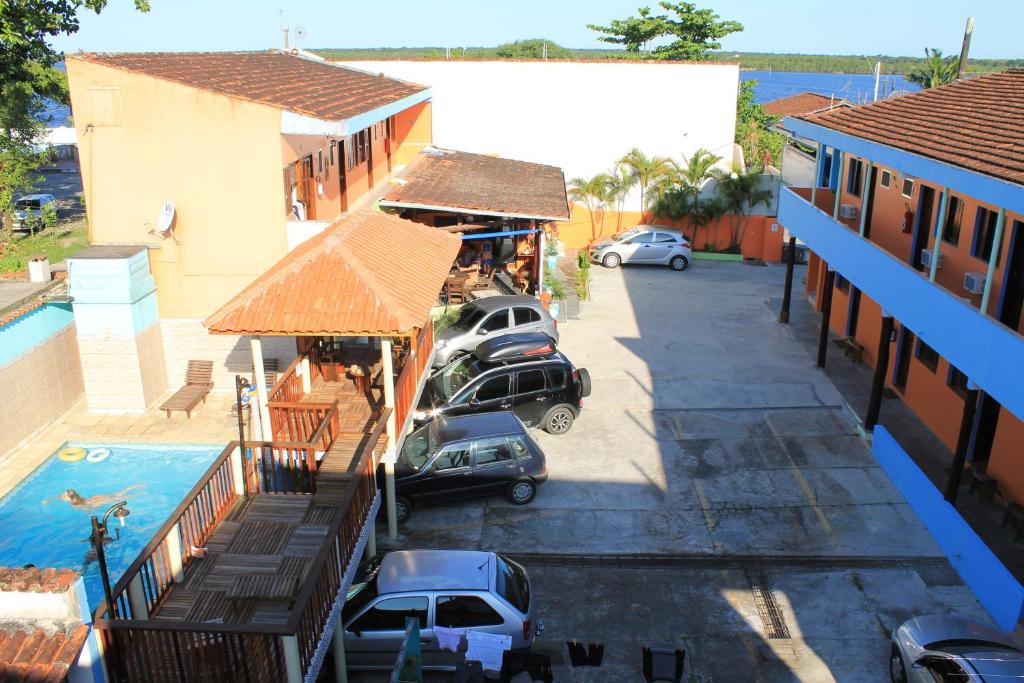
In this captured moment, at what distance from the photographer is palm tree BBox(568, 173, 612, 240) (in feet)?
105

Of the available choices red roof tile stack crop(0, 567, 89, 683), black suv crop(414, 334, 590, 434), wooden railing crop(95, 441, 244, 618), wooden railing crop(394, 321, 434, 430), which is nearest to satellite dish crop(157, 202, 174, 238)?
wooden railing crop(394, 321, 434, 430)

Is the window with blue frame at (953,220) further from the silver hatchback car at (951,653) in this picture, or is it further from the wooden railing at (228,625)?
the wooden railing at (228,625)

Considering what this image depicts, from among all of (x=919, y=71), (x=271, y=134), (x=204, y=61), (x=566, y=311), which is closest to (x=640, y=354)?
(x=566, y=311)

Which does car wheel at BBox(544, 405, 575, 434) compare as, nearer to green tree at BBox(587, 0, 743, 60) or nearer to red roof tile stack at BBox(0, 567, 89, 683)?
red roof tile stack at BBox(0, 567, 89, 683)

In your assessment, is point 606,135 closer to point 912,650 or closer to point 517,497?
point 517,497

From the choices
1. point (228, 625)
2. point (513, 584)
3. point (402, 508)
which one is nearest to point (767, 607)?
point (513, 584)

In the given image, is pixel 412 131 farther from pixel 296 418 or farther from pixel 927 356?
pixel 296 418

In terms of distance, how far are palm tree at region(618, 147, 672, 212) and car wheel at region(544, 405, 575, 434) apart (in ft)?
58.8

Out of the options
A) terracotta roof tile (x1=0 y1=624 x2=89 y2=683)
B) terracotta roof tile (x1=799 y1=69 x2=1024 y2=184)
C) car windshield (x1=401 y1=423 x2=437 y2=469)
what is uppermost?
terracotta roof tile (x1=799 y1=69 x2=1024 y2=184)

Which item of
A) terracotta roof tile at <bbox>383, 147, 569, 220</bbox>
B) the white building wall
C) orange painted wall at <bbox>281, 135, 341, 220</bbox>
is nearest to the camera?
orange painted wall at <bbox>281, 135, 341, 220</bbox>

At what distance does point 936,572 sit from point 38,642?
11256mm

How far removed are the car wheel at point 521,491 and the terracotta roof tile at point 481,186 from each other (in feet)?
28.6

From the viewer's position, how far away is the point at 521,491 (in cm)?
1369

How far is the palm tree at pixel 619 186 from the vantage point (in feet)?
105
